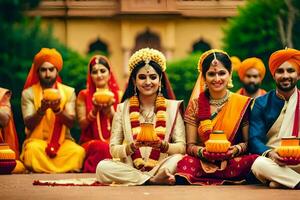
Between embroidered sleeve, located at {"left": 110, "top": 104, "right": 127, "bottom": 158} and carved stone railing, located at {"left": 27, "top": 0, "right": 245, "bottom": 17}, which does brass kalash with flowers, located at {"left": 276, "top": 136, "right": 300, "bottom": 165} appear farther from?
carved stone railing, located at {"left": 27, "top": 0, "right": 245, "bottom": 17}

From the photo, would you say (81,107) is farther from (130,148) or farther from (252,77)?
(130,148)

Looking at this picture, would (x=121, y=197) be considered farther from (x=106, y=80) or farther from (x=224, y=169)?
(x=106, y=80)

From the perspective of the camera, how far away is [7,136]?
45.6ft

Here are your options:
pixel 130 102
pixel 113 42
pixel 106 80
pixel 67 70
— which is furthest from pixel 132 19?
pixel 130 102

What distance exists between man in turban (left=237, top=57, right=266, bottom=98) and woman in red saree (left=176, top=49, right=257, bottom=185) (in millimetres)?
4426

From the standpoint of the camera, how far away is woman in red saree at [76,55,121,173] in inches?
547

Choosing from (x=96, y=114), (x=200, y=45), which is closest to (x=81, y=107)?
(x=96, y=114)

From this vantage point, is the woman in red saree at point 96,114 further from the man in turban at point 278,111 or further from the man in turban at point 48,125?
the man in turban at point 278,111

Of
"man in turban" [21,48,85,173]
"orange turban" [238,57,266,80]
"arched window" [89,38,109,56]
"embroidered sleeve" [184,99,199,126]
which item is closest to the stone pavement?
"embroidered sleeve" [184,99,199,126]

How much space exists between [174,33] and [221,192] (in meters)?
28.9

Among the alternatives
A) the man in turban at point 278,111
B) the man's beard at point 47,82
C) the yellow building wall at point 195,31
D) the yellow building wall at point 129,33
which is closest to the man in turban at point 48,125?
the man's beard at point 47,82

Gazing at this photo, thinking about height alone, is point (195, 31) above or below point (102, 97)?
above

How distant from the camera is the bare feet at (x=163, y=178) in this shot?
1090 cm

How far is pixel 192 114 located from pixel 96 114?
9.96 feet
